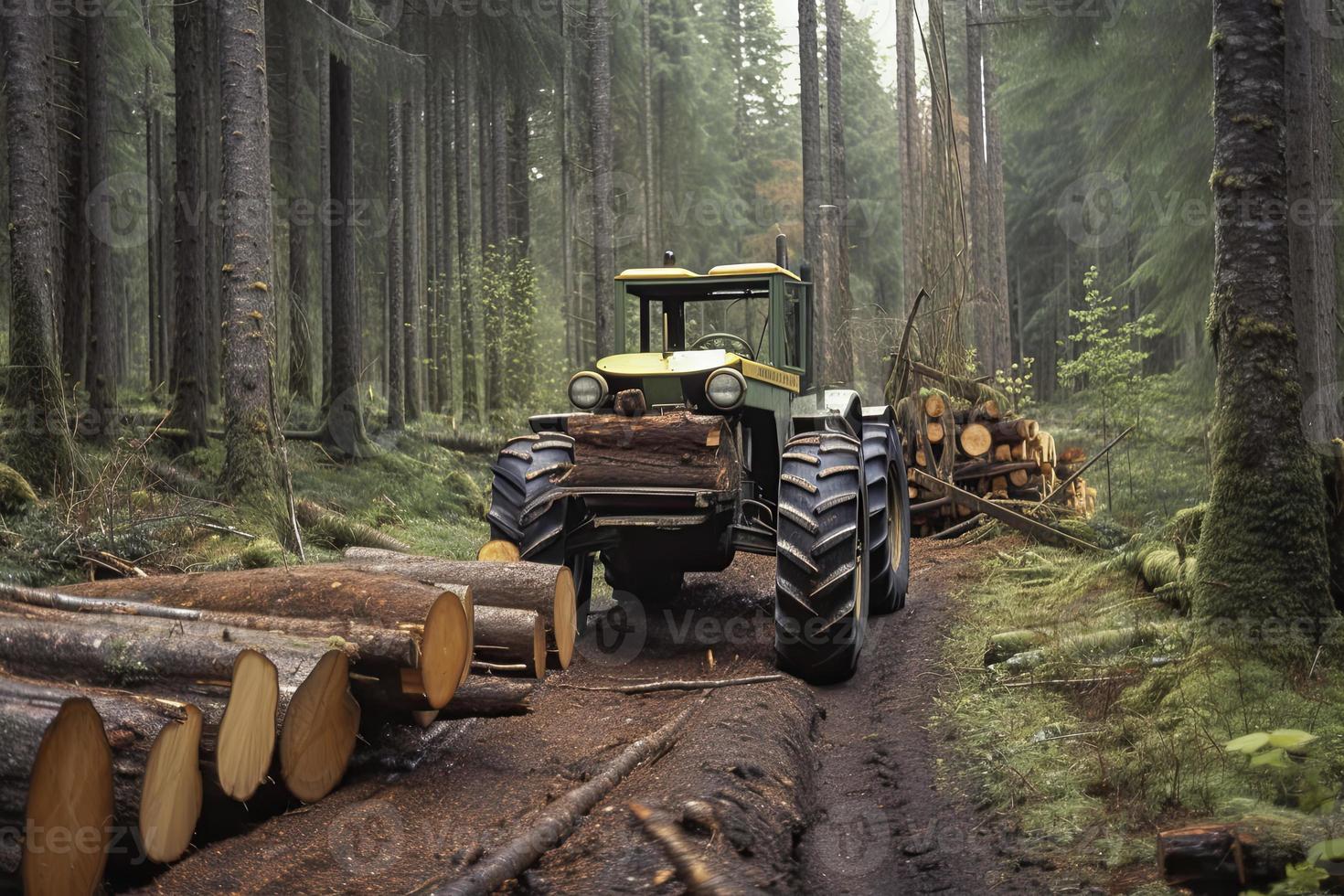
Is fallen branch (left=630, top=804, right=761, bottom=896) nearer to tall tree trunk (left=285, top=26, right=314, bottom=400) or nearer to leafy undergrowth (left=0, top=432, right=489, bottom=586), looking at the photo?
leafy undergrowth (left=0, top=432, right=489, bottom=586)

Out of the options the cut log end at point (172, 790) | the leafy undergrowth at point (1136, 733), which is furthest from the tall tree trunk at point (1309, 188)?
the cut log end at point (172, 790)

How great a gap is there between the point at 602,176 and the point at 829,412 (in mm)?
11777

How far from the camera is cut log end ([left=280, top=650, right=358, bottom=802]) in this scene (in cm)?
455

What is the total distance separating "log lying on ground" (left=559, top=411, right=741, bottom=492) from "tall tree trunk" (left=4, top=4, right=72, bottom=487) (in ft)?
17.1

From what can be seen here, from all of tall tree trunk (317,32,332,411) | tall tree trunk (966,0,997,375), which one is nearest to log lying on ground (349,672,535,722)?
tall tree trunk (317,32,332,411)

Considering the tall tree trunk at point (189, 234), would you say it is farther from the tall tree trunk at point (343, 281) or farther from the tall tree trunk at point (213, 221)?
the tall tree trunk at point (343, 281)

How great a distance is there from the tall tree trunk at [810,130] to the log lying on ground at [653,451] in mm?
13494

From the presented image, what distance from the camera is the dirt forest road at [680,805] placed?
3895 millimetres

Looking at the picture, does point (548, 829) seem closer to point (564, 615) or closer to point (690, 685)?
point (564, 615)

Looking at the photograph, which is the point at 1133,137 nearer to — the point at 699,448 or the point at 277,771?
the point at 699,448

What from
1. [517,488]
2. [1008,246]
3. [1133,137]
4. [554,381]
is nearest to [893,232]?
[1008,246]

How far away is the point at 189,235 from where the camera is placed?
13.2 metres

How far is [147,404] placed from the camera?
63.3 feet

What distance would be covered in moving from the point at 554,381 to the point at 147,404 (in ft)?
30.2
